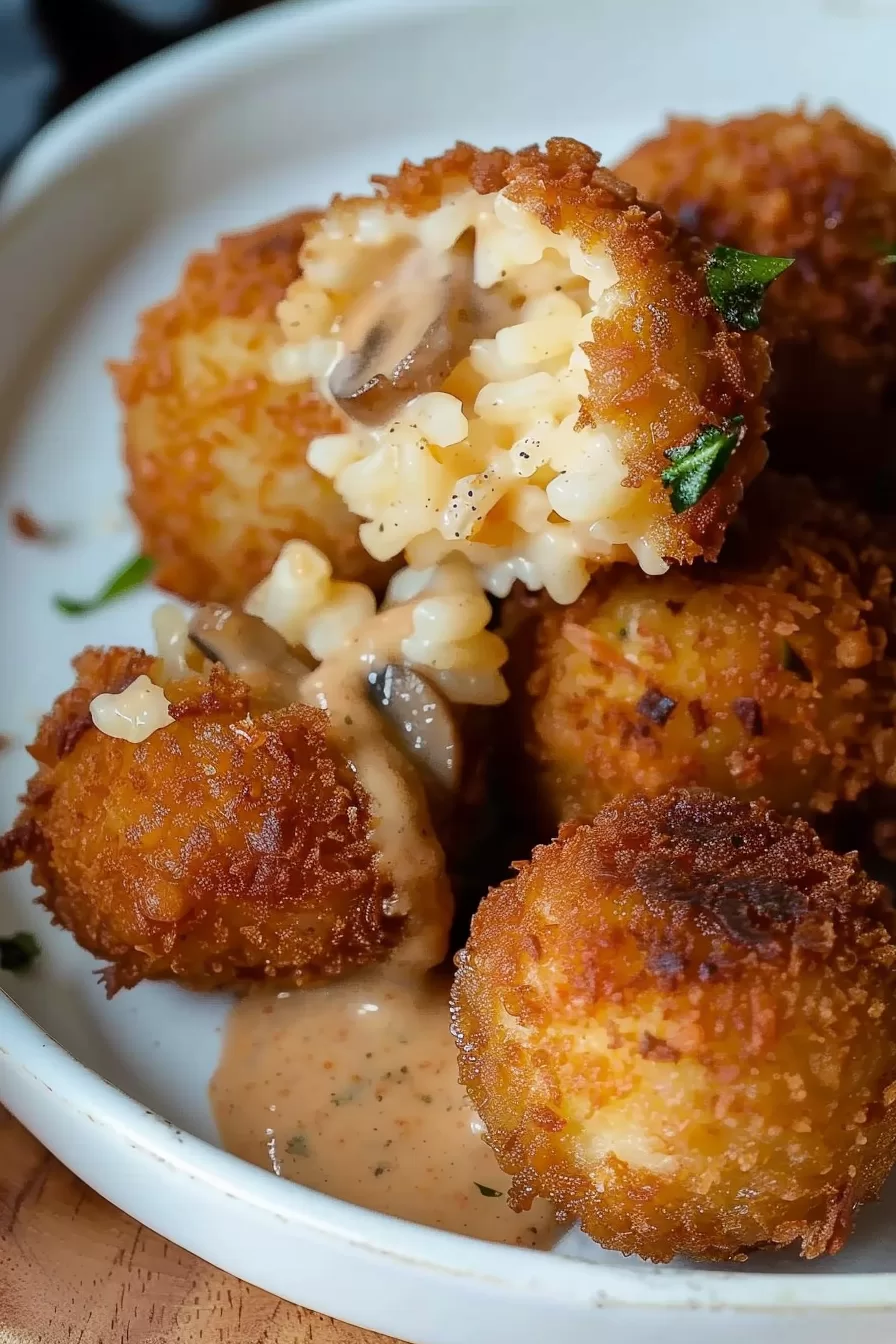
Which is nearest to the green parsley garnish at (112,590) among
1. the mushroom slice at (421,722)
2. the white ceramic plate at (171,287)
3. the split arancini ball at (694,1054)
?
the white ceramic plate at (171,287)

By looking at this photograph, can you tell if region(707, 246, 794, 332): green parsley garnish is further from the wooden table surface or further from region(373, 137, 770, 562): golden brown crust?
the wooden table surface

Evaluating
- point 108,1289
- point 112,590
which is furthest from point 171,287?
point 108,1289

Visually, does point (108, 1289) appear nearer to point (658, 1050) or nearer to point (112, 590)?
point (658, 1050)

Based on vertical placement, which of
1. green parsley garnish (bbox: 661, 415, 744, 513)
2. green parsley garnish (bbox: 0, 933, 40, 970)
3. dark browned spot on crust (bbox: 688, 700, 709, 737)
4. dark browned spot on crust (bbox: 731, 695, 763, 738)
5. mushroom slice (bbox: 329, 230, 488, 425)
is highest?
mushroom slice (bbox: 329, 230, 488, 425)

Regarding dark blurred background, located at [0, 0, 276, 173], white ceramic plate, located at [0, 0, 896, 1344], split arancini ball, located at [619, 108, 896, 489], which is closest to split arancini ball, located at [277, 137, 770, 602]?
split arancini ball, located at [619, 108, 896, 489]

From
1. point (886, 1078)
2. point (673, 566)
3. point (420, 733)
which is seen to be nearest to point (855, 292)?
point (673, 566)

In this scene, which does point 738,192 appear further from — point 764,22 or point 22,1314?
point 22,1314
